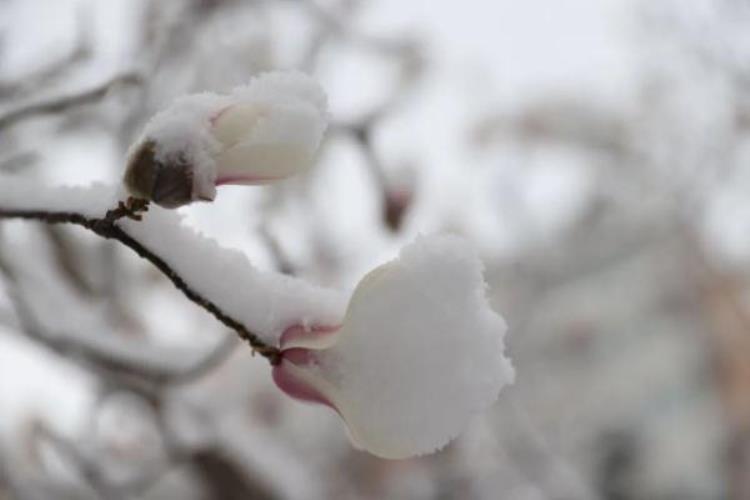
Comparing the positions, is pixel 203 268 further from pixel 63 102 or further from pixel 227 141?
pixel 63 102

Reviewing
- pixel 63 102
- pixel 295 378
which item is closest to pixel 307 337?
pixel 295 378

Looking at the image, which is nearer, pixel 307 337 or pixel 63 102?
pixel 307 337

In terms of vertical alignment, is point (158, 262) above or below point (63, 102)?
below

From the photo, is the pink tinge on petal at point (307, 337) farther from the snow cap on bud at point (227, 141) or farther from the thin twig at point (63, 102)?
the thin twig at point (63, 102)

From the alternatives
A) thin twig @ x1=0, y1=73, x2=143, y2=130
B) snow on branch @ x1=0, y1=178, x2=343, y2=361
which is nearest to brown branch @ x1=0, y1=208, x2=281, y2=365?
snow on branch @ x1=0, y1=178, x2=343, y2=361

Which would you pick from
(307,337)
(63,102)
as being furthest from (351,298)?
(63,102)

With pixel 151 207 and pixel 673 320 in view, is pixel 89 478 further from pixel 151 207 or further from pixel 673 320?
pixel 673 320
